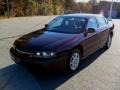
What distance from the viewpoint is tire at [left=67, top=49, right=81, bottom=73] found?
5.67 m

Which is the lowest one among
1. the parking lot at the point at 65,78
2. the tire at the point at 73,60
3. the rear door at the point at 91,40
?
the parking lot at the point at 65,78

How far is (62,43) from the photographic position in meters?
5.50

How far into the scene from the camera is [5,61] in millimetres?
6621

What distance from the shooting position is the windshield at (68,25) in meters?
6.54

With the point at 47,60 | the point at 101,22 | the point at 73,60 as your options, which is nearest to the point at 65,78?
the point at 73,60

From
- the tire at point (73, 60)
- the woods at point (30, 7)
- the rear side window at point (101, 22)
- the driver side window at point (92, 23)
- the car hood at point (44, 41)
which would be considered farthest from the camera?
the woods at point (30, 7)

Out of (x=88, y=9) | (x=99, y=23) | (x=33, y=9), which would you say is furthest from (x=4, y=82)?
(x=88, y=9)

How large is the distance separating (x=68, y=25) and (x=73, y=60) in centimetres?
134

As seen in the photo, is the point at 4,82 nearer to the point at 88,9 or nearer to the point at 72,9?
the point at 72,9

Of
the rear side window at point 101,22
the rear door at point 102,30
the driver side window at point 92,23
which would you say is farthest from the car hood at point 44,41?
the rear side window at point 101,22

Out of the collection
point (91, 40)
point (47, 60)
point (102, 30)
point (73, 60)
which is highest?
point (102, 30)

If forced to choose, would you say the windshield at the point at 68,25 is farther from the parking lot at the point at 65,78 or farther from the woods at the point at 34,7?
the woods at the point at 34,7

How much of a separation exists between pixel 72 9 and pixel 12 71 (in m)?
35.9

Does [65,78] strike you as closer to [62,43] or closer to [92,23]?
[62,43]
